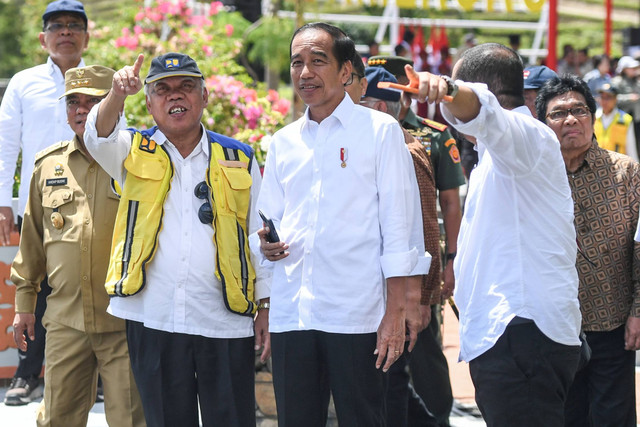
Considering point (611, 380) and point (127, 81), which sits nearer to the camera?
point (127, 81)

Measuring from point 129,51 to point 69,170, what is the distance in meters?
5.74

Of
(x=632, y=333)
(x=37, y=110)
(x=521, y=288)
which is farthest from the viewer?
(x=37, y=110)

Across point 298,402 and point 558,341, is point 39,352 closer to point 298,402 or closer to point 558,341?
point 298,402

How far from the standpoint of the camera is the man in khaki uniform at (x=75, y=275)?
4715mm

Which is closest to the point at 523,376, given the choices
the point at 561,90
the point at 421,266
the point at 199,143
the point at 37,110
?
the point at 421,266

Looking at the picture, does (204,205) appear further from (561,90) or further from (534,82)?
(534,82)

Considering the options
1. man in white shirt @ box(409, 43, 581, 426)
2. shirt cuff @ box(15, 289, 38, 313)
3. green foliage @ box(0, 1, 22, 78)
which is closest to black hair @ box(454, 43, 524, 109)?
man in white shirt @ box(409, 43, 581, 426)

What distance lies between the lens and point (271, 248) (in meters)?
3.87

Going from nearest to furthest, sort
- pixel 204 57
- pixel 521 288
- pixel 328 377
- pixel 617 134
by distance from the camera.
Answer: pixel 521 288 < pixel 328 377 < pixel 204 57 < pixel 617 134

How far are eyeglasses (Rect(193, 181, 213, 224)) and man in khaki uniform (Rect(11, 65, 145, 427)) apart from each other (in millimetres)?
716

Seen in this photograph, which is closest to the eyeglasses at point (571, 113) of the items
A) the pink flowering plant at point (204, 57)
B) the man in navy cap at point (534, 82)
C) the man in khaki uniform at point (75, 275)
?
the man in navy cap at point (534, 82)

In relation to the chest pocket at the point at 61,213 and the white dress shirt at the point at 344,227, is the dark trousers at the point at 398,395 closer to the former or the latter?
the white dress shirt at the point at 344,227

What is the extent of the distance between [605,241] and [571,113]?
2.04 ft

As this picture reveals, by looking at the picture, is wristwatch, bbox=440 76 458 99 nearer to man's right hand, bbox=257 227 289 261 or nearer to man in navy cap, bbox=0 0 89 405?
man's right hand, bbox=257 227 289 261
